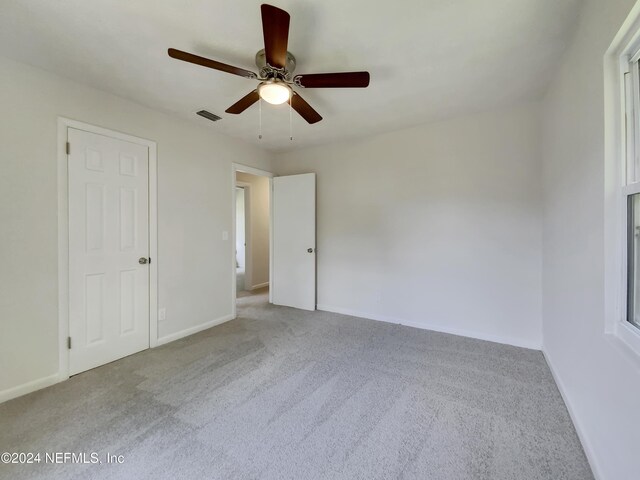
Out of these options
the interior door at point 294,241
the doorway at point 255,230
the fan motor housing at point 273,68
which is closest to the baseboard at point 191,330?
the interior door at point 294,241

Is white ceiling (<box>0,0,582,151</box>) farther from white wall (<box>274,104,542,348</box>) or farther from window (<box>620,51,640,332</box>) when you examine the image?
window (<box>620,51,640,332</box>)

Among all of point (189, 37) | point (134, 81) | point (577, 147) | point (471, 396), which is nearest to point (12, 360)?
point (134, 81)

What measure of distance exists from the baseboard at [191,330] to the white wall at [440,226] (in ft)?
4.51

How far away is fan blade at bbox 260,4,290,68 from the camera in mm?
1275

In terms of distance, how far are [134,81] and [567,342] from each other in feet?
12.5

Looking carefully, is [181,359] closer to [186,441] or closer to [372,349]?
[186,441]

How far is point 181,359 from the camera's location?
8.32 ft

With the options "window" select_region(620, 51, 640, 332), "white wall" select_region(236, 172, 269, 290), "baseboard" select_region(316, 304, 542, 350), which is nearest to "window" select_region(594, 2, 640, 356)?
"window" select_region(620, 51, 640, 332)

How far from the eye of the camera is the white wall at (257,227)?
5383 mm

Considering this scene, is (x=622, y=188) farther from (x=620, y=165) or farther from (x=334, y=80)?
(x=334, y=80)

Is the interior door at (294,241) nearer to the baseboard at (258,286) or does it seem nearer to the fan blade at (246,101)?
the baseboard at (258,286)

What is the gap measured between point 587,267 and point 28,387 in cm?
378

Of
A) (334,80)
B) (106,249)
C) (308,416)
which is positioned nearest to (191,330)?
(106,249)

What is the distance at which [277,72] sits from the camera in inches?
67.8
